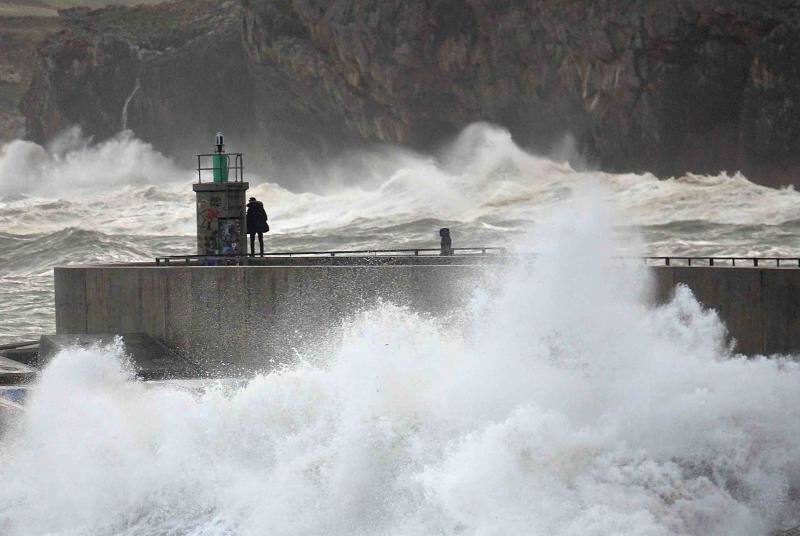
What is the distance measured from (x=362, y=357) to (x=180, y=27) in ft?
222

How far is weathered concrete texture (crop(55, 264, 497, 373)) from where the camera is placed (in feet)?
45.9

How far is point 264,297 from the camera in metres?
14.7

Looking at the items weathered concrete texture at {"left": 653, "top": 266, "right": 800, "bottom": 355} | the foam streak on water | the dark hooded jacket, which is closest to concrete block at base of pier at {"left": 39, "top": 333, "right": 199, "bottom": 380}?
the foam streak on water

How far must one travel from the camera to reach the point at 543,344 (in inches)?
475

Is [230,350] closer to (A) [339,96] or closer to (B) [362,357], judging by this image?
(B) [362,357]

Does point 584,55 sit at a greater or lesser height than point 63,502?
greater

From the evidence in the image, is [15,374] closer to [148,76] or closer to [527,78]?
[527,78]

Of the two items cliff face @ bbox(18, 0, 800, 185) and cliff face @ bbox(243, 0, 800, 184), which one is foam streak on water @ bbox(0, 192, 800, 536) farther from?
cliff face @ bbox(18, 0, 800, 185)

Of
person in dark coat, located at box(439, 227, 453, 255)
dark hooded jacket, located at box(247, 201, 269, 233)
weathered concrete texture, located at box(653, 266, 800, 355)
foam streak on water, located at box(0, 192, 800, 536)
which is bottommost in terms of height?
foam streak on water, located at box(0, 192, 800, 536)

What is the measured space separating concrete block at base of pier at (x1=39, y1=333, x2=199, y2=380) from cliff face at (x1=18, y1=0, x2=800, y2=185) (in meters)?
25.0

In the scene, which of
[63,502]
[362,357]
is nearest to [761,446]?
[362,357]

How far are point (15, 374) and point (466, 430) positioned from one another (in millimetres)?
5154

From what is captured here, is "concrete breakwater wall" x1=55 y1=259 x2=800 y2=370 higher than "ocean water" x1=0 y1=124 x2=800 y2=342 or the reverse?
the reverse

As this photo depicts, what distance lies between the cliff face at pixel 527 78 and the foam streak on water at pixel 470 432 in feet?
83.6
